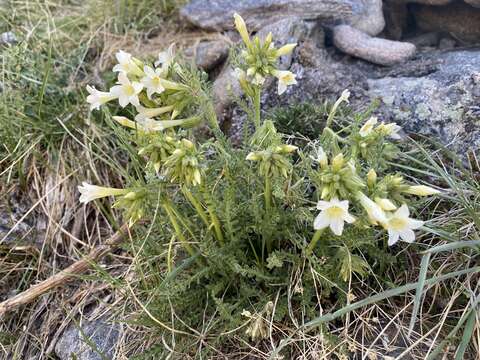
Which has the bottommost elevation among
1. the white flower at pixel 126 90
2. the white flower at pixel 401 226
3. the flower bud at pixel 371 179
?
the white flower at pixel 401 226

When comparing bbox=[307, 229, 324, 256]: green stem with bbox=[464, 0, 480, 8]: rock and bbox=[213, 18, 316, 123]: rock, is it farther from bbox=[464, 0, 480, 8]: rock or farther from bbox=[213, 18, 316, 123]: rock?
bbox=[464, 0, 480, 8]: rock

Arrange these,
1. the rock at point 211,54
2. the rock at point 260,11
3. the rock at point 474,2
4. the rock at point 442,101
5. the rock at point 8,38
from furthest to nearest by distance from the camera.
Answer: the rock at point 8,38 → the rock at point 211,54 → the rock at point 260,11 → the rock at point 474,2 → the rock at point 442,101

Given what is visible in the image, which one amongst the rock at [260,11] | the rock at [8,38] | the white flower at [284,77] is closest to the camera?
the white flower at [284,77]

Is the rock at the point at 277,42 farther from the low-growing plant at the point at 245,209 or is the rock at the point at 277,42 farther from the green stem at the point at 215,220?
the green stem at the point at 215,220

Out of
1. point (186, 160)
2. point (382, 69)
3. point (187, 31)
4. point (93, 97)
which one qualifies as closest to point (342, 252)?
point (186, 160)

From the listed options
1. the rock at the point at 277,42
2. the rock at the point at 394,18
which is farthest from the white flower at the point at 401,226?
the rock at the point at 394,18

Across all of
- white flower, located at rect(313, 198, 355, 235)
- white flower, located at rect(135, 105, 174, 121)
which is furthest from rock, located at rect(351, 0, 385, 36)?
white flower, located at rect(313, 198, 355, 235)
